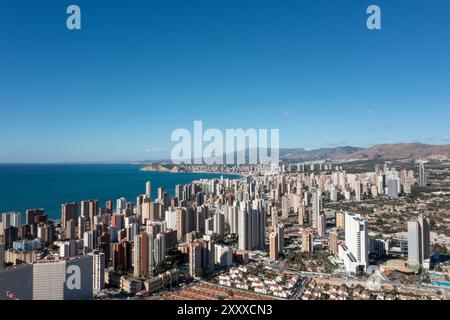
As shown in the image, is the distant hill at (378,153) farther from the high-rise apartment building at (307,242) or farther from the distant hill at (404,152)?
the high-rise apartment building at (307,242)

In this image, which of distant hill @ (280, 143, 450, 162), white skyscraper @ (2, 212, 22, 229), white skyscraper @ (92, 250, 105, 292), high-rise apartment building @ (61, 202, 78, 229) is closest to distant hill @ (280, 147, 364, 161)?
distant hill @ (280, 143, 450, 162)

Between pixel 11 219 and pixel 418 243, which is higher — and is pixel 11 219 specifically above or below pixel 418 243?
above

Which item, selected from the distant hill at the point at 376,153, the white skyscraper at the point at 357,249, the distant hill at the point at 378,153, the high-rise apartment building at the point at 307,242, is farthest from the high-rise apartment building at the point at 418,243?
the distant hill at the point at 378,153

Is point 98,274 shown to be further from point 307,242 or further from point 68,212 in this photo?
point 68,212

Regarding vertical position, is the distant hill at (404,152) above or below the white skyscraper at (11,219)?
above

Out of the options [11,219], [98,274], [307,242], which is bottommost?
[307,242]

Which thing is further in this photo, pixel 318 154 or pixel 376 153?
pixel 318 154

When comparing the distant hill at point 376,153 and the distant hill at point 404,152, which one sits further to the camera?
the distant hill at point 376,153

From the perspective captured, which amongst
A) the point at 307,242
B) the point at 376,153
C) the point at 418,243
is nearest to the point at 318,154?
the point at 376,153

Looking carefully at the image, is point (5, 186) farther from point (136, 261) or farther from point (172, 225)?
point (136, 261)

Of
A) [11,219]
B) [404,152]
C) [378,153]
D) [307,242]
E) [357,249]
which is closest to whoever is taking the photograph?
[357,249]
